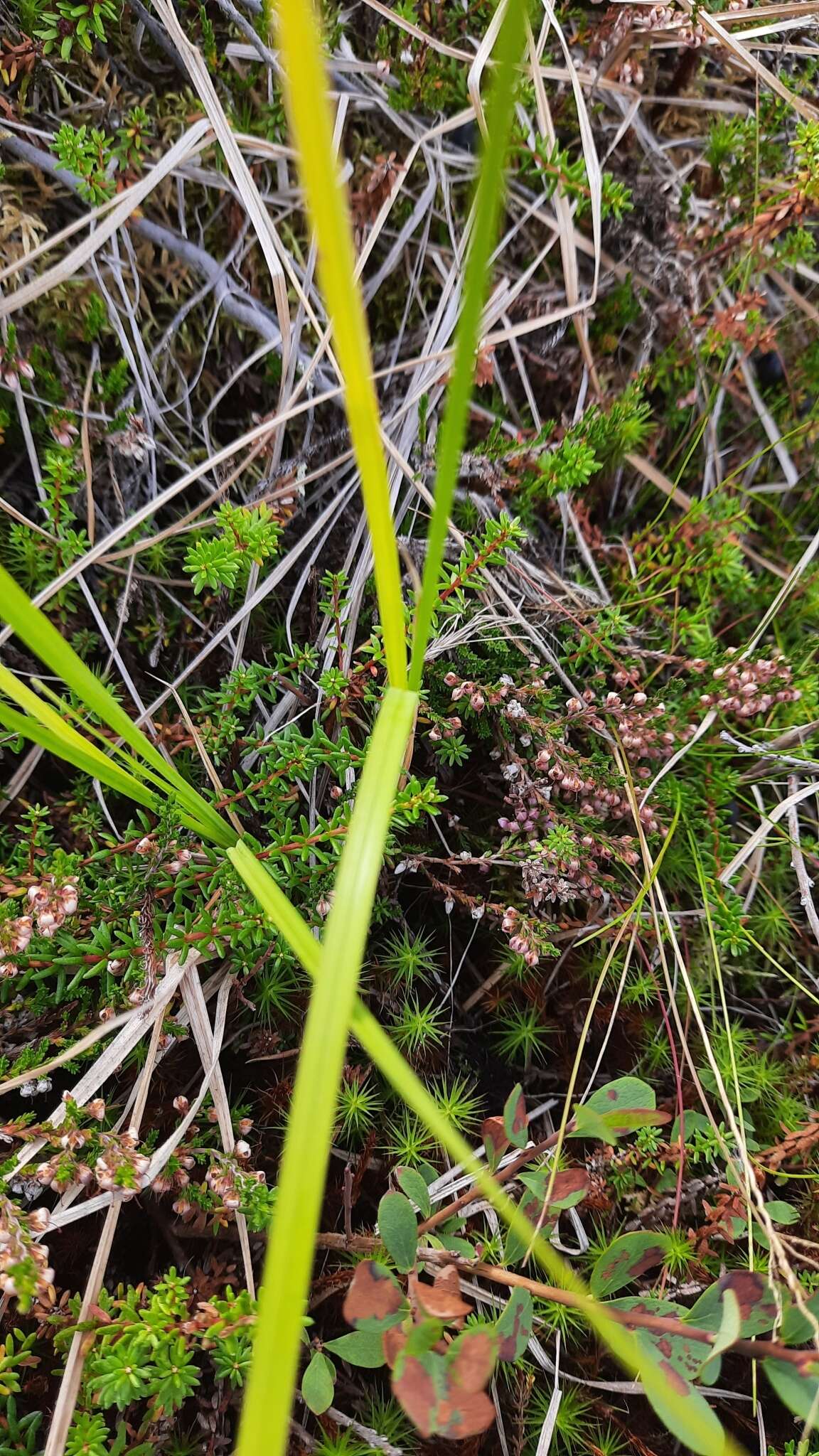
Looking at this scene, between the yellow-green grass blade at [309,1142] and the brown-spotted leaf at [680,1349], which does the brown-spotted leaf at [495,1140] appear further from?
the yellow-green grass blade at [309,1142]

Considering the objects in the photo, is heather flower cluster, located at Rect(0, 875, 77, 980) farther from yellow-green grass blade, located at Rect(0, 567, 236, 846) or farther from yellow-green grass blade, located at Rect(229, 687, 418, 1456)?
yellow-green grass blade, located at Rect(229, 687, 418, 1456)

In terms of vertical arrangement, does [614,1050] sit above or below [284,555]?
below

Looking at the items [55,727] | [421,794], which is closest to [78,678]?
[55,727]

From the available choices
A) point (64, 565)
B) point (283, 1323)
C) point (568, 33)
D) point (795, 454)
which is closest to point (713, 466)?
point (795, 454)

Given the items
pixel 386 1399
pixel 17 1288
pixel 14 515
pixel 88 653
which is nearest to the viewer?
pixel 17 1288

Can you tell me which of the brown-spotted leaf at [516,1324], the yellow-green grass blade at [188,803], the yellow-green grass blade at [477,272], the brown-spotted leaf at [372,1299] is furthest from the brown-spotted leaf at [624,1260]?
the yellow-green grass blade at [477,272]

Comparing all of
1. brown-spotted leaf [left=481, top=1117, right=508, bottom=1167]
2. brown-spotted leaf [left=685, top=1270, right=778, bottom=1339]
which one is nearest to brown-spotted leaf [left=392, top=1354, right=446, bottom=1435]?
brown-spotted leaf [left=481, top=1117, right=508, bottom=1167]

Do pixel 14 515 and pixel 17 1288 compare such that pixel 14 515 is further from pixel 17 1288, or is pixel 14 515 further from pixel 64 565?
pixel 17 1288

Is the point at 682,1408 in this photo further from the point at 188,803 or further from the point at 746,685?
the point at 746,685
